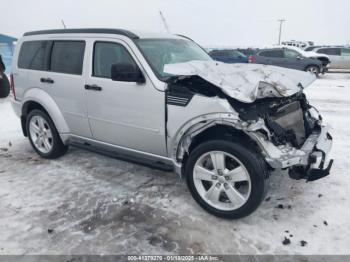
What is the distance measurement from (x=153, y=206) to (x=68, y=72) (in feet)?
7.32

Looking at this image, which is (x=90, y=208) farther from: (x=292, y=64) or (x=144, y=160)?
(x=292, y=64)

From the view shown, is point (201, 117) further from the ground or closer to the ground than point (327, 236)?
further from the ground

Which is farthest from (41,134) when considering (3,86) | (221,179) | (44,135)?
(3,86)

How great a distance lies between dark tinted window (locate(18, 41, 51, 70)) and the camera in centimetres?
475

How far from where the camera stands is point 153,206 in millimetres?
3641

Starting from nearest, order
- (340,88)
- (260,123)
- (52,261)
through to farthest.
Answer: (52,261) < (260,123) < (340,88)

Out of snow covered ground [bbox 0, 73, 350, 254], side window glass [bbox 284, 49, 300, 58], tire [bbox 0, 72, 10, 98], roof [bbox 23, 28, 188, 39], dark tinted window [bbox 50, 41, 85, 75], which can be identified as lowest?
snow covered ground [bbox 0, 73, 350, 254]

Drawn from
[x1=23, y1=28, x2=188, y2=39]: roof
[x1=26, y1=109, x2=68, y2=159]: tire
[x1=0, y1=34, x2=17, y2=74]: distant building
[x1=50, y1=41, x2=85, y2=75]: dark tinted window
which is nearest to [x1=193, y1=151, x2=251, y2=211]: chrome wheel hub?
[x1=23, y1=28, x2=188, y2=39]: roof

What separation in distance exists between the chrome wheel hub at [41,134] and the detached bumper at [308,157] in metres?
3.50

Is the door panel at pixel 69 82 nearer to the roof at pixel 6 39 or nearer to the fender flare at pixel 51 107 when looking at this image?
the fender flare at pixel 51 107

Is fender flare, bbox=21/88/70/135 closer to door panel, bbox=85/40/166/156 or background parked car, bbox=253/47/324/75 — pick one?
door panel, bbox=85/40/166/156

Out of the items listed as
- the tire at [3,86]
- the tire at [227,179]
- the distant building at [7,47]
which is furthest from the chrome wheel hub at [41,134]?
the distant building at [7,47]

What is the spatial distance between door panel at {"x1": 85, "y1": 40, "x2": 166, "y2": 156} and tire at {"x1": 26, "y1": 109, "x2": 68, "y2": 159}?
3.08ft

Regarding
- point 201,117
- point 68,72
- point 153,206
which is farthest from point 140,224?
point 68,72
